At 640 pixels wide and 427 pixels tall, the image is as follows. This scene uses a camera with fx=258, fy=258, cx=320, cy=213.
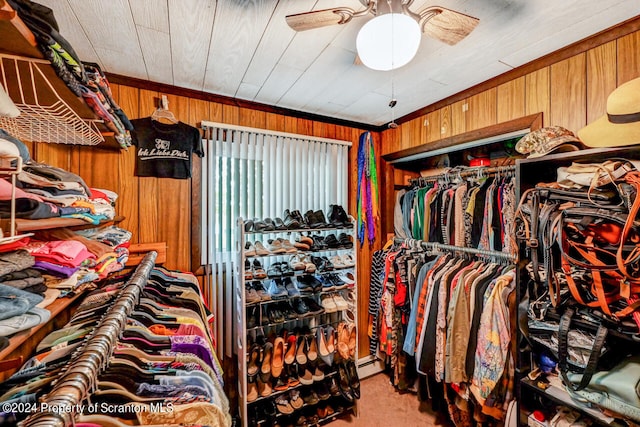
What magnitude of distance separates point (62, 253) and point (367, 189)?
2.15 metres

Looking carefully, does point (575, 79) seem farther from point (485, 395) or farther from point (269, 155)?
point (269, 155)

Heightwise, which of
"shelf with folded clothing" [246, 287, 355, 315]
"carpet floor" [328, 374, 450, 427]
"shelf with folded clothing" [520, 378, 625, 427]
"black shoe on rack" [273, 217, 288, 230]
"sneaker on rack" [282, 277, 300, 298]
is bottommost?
"carpet floor" [328, 374, 450, 427]

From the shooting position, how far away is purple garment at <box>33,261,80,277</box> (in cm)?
75

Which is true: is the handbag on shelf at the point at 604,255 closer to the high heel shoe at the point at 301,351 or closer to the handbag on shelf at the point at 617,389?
the handbag on shelf at the point at 617,389

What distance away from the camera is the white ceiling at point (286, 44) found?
3.49 ft

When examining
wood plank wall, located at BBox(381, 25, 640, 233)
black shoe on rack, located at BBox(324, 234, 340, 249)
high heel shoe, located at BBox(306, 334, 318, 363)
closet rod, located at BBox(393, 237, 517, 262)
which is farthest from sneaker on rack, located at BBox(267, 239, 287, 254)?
wood plank wall, located at BBox(381, 25, 640, 233)

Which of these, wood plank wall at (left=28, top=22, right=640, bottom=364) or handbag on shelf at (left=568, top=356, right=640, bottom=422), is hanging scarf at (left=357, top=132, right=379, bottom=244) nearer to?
wood plank wall at (left=28, top=22, right=640, bottom=364)

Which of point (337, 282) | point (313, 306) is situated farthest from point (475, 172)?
point (313, 306)

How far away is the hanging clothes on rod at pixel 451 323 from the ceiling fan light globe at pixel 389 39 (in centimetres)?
129

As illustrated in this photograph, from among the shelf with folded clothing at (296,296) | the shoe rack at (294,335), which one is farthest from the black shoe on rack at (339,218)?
the shelf with folded clothing at (296,296)

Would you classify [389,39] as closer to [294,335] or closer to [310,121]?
[310,121]

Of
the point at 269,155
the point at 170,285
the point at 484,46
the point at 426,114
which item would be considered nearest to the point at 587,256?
the point at 484,46

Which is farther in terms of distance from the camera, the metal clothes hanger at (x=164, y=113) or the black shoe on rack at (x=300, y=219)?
the black shoe on rack at (x=300, y=219)

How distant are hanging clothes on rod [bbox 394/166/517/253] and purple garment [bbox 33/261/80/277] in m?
1.89
